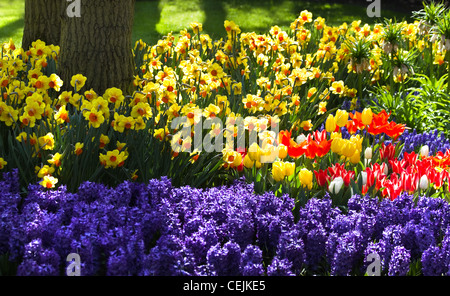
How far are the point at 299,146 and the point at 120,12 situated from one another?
5.60 ft

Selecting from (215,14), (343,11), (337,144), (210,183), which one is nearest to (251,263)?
(337,144)

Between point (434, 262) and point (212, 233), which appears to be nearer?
point (434, 262)

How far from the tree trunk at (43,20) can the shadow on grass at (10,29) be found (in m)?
3.76

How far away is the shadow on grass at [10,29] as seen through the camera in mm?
8797

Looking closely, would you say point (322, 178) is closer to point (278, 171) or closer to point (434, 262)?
point (278, 171)

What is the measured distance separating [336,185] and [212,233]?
2.57 feet

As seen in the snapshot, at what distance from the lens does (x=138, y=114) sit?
3.24 m

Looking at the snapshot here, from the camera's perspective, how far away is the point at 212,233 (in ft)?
7.89

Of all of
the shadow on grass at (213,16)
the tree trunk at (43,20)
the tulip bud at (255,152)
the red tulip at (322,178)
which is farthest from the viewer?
the shadow on grass at (213,16)

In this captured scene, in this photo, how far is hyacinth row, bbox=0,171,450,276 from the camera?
2225 mm

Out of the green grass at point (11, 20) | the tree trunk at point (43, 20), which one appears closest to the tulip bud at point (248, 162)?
the tree trunk at point (43, 20)

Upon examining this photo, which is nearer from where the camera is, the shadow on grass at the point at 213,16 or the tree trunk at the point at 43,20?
the tree trunk at the point at 43,20

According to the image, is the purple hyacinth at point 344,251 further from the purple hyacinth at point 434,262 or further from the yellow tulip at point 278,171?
the yellow tulip at point 278,171
